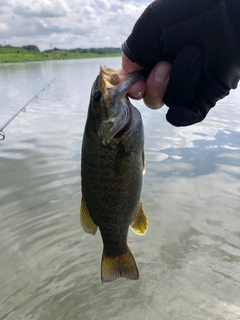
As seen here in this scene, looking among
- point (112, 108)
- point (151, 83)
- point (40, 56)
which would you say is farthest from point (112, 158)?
point (40, 56)

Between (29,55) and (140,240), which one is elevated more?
(140,240)

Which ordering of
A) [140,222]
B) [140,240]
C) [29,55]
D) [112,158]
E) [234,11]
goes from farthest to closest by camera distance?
[29,55] < [140,240] < [140,222] < [112,158] < [234,11]

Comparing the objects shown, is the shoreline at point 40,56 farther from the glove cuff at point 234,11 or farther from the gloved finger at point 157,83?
the glove cuff at point 234,11

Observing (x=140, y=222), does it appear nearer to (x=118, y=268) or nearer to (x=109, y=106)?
(x=118, y=268)

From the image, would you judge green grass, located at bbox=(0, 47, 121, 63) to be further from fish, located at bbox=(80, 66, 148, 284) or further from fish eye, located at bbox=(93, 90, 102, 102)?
fish eye, located at bbox=(93, 90, 102, 102)

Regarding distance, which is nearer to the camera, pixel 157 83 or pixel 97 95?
pixel 157 83

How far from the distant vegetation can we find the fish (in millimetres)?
75541

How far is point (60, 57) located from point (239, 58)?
105m

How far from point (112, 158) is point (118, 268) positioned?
1.09 metres

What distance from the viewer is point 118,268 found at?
2967mm

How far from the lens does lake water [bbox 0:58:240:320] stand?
4.00 meters

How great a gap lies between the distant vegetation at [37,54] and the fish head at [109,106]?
75.7 metres

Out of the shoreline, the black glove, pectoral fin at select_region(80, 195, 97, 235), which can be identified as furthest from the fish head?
the shoreline

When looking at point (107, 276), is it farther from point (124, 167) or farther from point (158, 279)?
point (158, 279)
